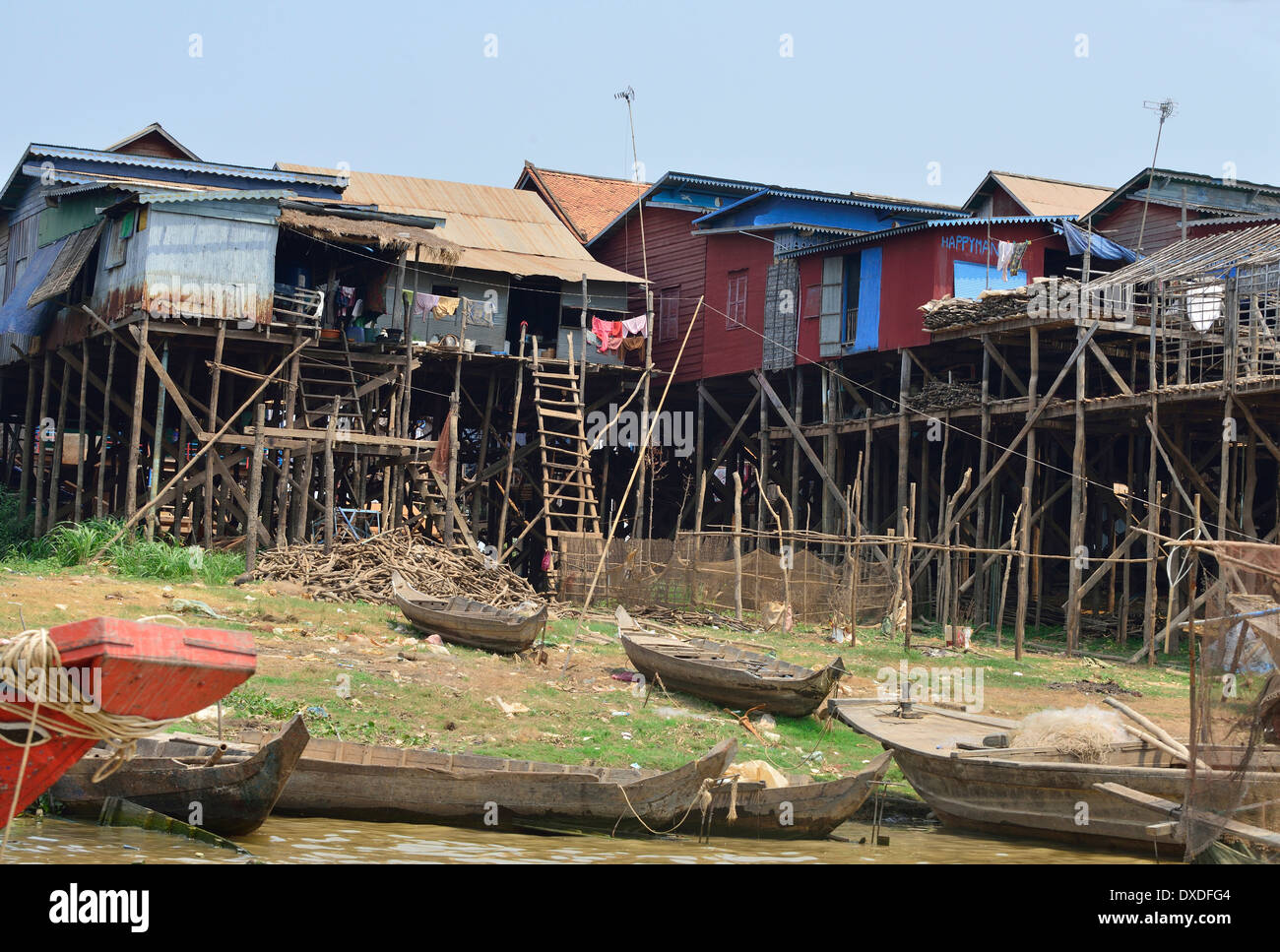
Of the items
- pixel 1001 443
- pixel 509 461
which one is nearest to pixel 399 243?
pixel 509 461

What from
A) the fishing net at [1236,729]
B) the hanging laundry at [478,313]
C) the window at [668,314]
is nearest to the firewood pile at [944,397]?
the window at [668,314]

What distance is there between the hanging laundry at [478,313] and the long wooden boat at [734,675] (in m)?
13.9

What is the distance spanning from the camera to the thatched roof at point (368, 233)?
26.2 metres

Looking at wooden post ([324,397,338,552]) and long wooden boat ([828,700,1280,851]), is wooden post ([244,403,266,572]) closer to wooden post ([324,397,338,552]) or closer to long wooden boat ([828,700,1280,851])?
wooden post ([324,397,338,552])

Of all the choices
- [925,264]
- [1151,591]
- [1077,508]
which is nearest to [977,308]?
[925,264]

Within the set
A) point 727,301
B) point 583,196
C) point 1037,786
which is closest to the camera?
point 1037,786

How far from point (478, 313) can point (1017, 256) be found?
11.2 meters

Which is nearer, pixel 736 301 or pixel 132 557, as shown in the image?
pixel 132 557

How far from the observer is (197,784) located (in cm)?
1121

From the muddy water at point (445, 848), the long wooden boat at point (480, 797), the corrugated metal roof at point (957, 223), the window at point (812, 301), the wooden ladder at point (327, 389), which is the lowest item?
the muddy water at point (445, 848)

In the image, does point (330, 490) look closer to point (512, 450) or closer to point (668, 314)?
point (512, 450)

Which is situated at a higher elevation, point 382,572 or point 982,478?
point 982,478

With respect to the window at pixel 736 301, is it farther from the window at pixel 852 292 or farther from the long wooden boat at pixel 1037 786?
the long wooden boat at pixel 1037 786
